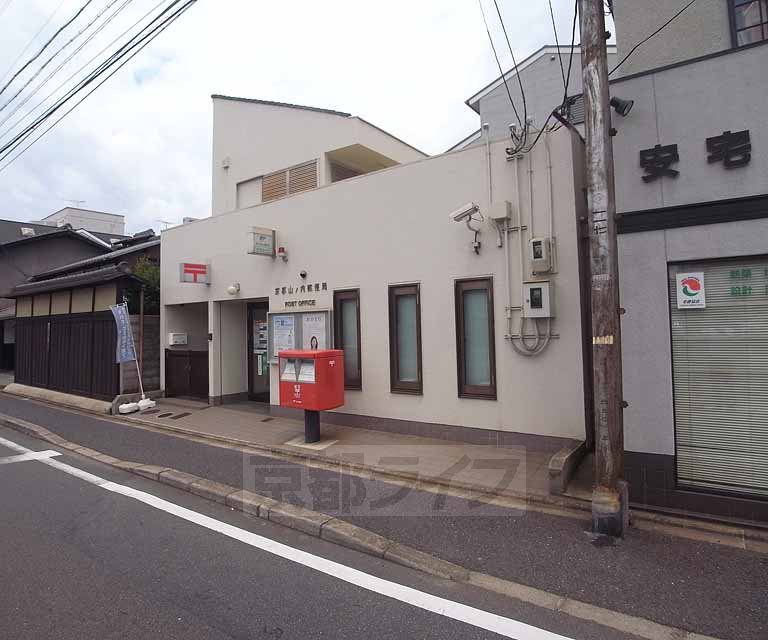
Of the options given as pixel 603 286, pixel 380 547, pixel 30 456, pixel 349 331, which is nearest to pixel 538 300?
pixel 603 286

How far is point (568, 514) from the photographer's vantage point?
470cm

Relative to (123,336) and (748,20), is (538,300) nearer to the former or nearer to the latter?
(748,20)

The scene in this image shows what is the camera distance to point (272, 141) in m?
12.4

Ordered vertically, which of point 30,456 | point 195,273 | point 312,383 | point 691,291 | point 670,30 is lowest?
point 30,456

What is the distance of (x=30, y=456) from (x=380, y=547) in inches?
245

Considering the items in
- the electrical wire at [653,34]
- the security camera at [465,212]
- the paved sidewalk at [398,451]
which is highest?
the electrical wire at [653,34]

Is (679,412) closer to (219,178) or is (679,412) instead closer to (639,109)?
(639,109)

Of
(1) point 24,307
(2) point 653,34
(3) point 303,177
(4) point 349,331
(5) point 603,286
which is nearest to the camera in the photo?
(5) point 603,286

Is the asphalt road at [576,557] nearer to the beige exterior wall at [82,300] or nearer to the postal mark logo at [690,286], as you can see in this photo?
the postal mark logo at [690,286]

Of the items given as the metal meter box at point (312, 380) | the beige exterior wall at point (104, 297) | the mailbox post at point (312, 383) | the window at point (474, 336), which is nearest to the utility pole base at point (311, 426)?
the mailbox post at point (312, 383)

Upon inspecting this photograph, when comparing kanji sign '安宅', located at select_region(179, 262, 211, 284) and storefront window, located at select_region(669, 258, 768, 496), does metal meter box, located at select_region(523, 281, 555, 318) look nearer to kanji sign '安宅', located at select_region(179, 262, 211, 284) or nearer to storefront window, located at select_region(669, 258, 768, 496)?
storefront window, located at select_region(669, 258, 768, 496)

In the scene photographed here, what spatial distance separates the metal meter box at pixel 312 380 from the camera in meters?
7.02

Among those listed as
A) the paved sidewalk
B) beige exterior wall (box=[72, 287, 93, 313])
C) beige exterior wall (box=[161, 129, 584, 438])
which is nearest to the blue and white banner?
the paved sidewalk

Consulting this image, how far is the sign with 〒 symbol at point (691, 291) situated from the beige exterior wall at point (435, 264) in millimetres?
1413
